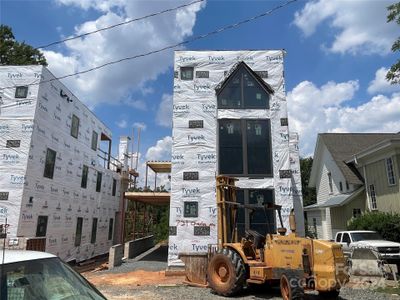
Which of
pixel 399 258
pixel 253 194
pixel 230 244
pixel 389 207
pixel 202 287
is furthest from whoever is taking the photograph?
pixel 389 207

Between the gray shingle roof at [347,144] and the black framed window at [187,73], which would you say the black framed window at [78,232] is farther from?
the gray shingle roof at [347,144]

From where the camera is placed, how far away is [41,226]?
1567cm

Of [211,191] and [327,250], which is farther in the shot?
[211,191]

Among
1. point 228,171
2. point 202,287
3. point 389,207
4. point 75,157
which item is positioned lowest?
point 202,287

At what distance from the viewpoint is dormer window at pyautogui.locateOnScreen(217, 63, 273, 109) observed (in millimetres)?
16656

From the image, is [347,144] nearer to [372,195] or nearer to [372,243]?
[372,195]

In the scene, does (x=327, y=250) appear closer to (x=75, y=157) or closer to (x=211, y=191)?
(x=211, y=191)

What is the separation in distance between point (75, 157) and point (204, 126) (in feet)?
27.4

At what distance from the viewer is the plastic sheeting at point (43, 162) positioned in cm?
1423

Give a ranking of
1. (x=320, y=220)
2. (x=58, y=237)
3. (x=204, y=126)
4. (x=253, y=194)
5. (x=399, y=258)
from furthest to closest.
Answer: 1. (x=320, y=220)
2. (x=58, y=237)
3. (x=204, y=126)
4. (x=253, y=194)
5. (x=399, y=258)

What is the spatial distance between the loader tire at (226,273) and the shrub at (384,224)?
10871mm

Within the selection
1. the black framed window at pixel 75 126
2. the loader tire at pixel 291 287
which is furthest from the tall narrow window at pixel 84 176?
the loader tire at pixel 291 287

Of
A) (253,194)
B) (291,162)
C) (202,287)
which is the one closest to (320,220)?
(291,162)

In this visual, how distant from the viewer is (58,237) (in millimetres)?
17406
